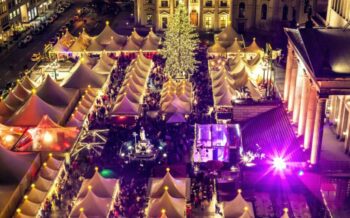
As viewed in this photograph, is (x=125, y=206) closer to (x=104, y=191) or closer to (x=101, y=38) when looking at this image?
(x=104, y=191)

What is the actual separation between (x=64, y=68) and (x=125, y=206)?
34.2 meters

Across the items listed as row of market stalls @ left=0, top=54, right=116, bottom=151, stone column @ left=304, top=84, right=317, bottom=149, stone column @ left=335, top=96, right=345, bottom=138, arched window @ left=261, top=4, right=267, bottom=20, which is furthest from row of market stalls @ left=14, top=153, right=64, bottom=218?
arched window @ left=261, top=4, right=267, bottom=20

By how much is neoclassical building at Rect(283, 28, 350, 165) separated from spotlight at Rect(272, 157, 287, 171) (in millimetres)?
2107

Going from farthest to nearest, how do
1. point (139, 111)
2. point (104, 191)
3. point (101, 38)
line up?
point (101, 38) < point (139, 111) < point (104, 191)

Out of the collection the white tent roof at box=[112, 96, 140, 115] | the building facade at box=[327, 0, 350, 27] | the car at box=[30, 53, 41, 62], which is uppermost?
the building facade at box=[327, 0, 350, 27]

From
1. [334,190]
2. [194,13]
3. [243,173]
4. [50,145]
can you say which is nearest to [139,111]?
[50,145]

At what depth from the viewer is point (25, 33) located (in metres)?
94.6

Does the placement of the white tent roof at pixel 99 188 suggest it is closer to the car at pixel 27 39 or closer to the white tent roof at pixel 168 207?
the white tent roof at pixel 168 207

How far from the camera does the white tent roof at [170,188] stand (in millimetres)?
41000

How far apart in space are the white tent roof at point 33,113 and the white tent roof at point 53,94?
83.2 inches

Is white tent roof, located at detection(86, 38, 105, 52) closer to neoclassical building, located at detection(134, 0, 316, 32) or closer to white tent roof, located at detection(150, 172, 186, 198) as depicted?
neoclassical building, located at detection(134, 0, 316, 32)

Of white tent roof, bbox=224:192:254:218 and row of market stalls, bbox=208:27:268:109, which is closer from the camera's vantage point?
white tent roof, bbox=224:192:254:218

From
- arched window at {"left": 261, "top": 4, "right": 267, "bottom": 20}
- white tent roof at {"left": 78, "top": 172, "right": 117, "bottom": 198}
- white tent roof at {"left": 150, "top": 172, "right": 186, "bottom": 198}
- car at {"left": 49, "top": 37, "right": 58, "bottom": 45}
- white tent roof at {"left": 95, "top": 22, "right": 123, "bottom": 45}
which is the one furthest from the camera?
arched window at {"left": 261, "top": 4, "right": 267, "bottom": 20}

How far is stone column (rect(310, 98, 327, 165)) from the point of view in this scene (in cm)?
4369
